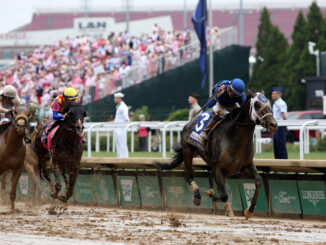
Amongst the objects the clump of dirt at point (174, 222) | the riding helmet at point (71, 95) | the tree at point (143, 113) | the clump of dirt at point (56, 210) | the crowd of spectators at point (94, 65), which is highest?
the crowd of spectators at point (94, 65)

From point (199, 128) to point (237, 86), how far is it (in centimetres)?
88

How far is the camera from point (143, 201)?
11141 millimetres

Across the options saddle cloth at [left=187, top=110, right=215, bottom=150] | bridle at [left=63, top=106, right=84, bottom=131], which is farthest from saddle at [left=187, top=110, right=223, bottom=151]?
bridle at [left=63, top=106, right=84, bottom=131]

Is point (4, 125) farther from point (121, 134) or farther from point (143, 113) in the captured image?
point (143, 113)

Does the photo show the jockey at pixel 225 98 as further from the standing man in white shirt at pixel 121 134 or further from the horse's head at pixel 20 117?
the standing man in white shirt at pixel 121 134

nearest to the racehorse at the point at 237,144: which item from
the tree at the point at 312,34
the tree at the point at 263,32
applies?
the tree at the point at 312,34

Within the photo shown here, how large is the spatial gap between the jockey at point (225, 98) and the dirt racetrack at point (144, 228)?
4.13ft

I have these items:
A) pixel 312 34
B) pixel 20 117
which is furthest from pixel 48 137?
pixel 312 34

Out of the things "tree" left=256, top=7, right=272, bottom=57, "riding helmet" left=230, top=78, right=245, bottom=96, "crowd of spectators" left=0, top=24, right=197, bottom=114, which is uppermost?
"tree" left=256, top=7, right=272, bottom=57

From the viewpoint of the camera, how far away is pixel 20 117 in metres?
9.41

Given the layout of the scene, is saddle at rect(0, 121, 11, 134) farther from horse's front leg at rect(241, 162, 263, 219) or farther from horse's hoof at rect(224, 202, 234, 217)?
horse's front leg at rect(241, 162, 263, 219)

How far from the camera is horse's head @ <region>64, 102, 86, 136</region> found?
9.74 meters

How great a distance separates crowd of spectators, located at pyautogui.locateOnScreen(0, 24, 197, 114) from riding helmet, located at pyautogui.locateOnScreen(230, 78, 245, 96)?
1105 cm

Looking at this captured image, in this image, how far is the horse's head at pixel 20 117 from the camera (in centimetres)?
942
